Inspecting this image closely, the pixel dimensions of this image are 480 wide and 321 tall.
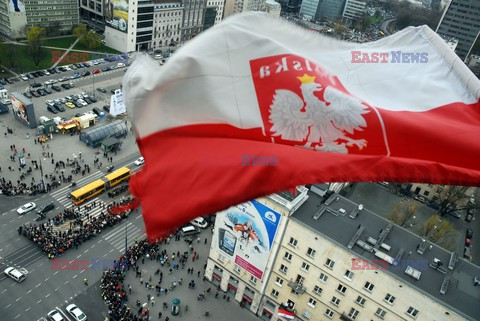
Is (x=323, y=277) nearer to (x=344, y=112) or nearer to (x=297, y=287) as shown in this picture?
(x=297, y=287)

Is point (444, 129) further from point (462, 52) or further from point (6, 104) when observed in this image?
point (462, 52)

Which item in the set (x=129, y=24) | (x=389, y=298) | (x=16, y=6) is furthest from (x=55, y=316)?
(x=16, y=6)

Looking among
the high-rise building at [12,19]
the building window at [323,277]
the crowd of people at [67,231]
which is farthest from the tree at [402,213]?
the high-rise building at [12,19]

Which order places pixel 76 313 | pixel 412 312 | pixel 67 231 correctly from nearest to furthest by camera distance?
pixel 412 312, pixel 76 313, pixel 67 231

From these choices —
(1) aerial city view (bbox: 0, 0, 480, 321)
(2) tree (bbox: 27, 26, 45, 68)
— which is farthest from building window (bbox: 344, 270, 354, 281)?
(2) tree (bbox: 27, 26, 45, 68)

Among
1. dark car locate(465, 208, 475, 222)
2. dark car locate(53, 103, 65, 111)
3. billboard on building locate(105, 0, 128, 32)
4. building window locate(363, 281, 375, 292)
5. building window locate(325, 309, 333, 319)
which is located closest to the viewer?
building window locate(363, 281, 375, 292)

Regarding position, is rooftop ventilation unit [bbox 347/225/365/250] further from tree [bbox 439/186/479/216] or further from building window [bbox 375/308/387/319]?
tree [bbox 439/186/479/216]
